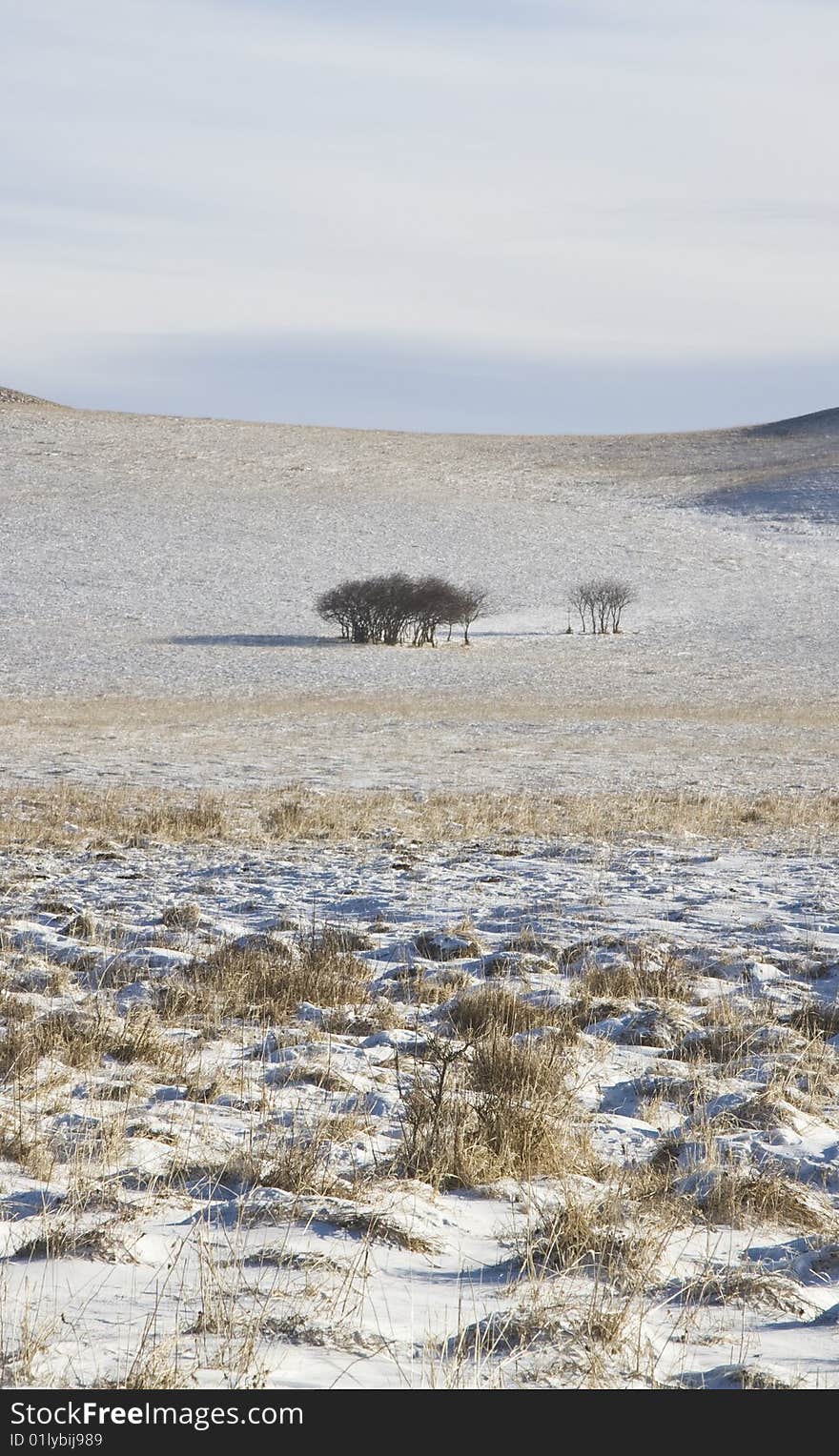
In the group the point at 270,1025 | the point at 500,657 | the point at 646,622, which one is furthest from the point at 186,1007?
the point at 646,622

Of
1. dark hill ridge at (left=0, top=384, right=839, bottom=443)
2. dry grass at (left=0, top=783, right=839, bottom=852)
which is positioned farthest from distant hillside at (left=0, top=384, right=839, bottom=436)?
dry grass at (left=0, top=783, right=839, bottom=852)

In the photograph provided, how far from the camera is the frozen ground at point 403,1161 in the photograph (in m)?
3.29

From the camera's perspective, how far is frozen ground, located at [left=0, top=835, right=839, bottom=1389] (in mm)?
3287

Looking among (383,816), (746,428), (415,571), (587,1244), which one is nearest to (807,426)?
(746,428)

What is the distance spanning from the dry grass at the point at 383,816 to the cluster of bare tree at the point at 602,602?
1299 inches

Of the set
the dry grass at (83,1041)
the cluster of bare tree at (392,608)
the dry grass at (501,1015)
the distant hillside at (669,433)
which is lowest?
the dry grass at (501,1015)

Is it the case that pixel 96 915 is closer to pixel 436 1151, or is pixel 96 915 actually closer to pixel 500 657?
pixel 436 1151

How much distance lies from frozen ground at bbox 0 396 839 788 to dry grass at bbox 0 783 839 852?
192cm

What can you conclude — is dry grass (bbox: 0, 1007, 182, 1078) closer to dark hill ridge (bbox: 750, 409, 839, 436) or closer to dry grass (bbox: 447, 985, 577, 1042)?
dry grass (bbox: 447, 985, 577, 1042)

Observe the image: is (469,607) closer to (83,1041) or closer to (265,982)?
(265,982)

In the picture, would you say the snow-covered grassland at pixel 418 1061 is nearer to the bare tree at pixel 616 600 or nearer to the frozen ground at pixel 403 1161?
the frozen ground at pixel 403 1161

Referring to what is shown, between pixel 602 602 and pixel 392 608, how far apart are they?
9.43 m

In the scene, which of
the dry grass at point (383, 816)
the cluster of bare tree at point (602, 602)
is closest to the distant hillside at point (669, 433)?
the cluster of bare tree at point (602, 602)
